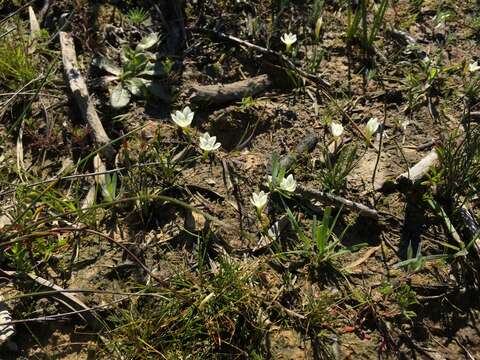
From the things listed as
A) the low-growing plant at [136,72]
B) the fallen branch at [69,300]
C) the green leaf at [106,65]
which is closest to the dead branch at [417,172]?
the low-growing plant at [136,72]

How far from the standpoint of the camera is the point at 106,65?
3.23 meters

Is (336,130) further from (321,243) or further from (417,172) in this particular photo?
(321,243)

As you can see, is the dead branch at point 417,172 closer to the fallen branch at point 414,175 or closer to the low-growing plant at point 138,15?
the fallen branch at point 414,175

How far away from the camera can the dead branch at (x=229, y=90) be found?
122 inches

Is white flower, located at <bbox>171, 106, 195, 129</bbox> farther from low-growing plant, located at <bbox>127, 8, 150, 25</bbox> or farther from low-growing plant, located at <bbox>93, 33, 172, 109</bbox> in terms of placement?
low-growing plant, located at <bbox>127, 8, 150, 25</bbox>

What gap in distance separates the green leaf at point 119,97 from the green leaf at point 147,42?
0.34 metres

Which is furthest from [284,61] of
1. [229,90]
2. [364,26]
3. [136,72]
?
[136,72]

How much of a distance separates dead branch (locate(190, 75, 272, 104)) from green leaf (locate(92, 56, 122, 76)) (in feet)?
1.74

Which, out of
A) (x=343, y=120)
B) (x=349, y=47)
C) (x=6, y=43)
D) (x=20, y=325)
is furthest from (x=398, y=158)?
(x=6, y=43)

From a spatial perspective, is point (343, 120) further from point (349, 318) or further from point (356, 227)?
point (349, 318)

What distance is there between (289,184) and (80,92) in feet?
4.57

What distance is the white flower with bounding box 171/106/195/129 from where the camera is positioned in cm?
287

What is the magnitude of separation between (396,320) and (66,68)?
2.41 meters

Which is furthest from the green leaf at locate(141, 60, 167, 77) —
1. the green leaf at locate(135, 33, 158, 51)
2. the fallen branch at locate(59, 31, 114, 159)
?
the fallen branch at locate(59, 31, 114, 159)
